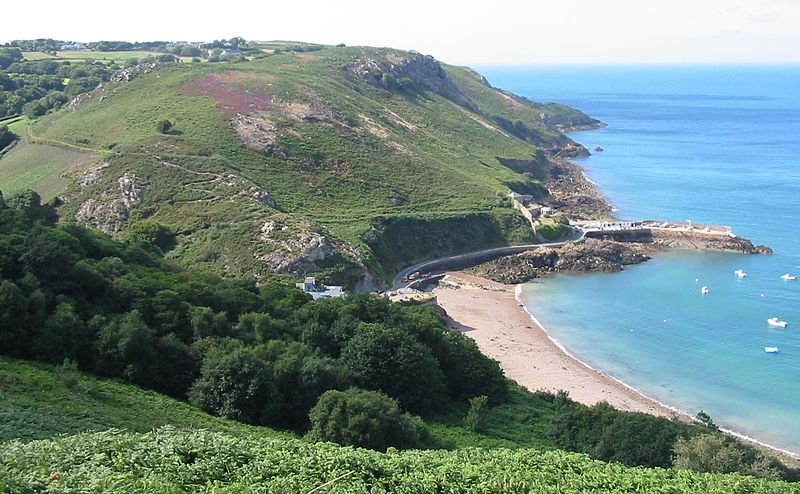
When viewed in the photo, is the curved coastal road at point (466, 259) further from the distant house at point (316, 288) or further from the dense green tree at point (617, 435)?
the dense green tree at point (617, 435)

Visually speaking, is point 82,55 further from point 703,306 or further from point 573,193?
point 703,306

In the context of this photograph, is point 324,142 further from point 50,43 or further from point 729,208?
point 50,43

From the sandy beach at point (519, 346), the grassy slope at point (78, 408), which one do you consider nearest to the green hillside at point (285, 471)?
the grassy slope at point (78, 408)

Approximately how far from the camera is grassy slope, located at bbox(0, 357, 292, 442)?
16.2 m

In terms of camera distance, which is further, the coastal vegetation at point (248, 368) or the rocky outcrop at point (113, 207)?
the rocky outcrop at point (113, 207)

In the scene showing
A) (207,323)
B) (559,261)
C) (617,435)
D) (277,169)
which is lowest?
(559,261)

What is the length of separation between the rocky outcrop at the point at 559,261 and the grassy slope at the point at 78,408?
45.6 m

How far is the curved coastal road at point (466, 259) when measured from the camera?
64.2 metres

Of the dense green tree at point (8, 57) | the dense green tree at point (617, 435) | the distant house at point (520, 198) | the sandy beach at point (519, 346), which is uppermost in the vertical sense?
the dense green tree at point (8, 57)

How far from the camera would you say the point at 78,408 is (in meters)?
18.4

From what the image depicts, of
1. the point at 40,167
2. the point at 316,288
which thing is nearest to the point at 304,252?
the point at 316,288

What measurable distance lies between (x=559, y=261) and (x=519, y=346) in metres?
21.9

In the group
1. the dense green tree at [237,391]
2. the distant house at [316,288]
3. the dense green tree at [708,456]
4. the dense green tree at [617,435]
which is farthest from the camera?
the distant house at [316,288]

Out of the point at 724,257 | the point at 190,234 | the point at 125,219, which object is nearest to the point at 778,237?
the point at 724,257
